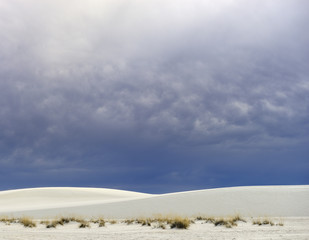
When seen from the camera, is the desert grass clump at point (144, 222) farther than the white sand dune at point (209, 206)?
No

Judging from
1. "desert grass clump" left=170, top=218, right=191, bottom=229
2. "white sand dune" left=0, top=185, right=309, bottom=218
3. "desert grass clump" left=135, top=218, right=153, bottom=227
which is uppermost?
"white sand dune" left=0, top=185, right=309, bottom=218

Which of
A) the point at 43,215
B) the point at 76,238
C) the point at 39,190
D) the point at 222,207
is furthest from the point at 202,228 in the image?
the point at 39,190

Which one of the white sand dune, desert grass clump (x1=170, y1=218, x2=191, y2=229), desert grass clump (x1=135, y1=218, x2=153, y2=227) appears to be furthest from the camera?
the white sand dune

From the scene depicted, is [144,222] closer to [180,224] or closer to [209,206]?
[180,224]

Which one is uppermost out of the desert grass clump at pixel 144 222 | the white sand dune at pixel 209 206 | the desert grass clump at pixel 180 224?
the white sand dune at pixel 209 206

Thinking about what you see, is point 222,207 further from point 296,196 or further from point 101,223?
point 101,223

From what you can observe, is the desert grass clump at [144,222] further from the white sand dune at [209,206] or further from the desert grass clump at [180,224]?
the white sand dune at [209,206]

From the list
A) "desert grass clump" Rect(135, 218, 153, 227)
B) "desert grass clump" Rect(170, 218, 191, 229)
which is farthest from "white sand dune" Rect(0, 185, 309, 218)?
"desert grass clump" Rect(170, 218, 191, 229)

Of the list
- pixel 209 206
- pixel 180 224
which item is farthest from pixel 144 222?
pixel 209 206

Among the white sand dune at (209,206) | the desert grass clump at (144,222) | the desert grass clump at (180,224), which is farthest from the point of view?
the white sand dune at (209,206)

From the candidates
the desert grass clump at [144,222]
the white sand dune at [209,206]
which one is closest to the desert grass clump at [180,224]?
the desert grass clump at [144,222]

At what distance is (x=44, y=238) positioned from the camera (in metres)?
15.0

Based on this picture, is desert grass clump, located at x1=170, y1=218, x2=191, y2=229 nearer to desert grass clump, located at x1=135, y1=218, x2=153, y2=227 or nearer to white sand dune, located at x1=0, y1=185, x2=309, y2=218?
desert grass clump, located at x1=135, y1=218, x2=153, y2=227

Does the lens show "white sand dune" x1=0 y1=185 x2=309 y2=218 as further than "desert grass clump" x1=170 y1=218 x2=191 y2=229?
Yes
